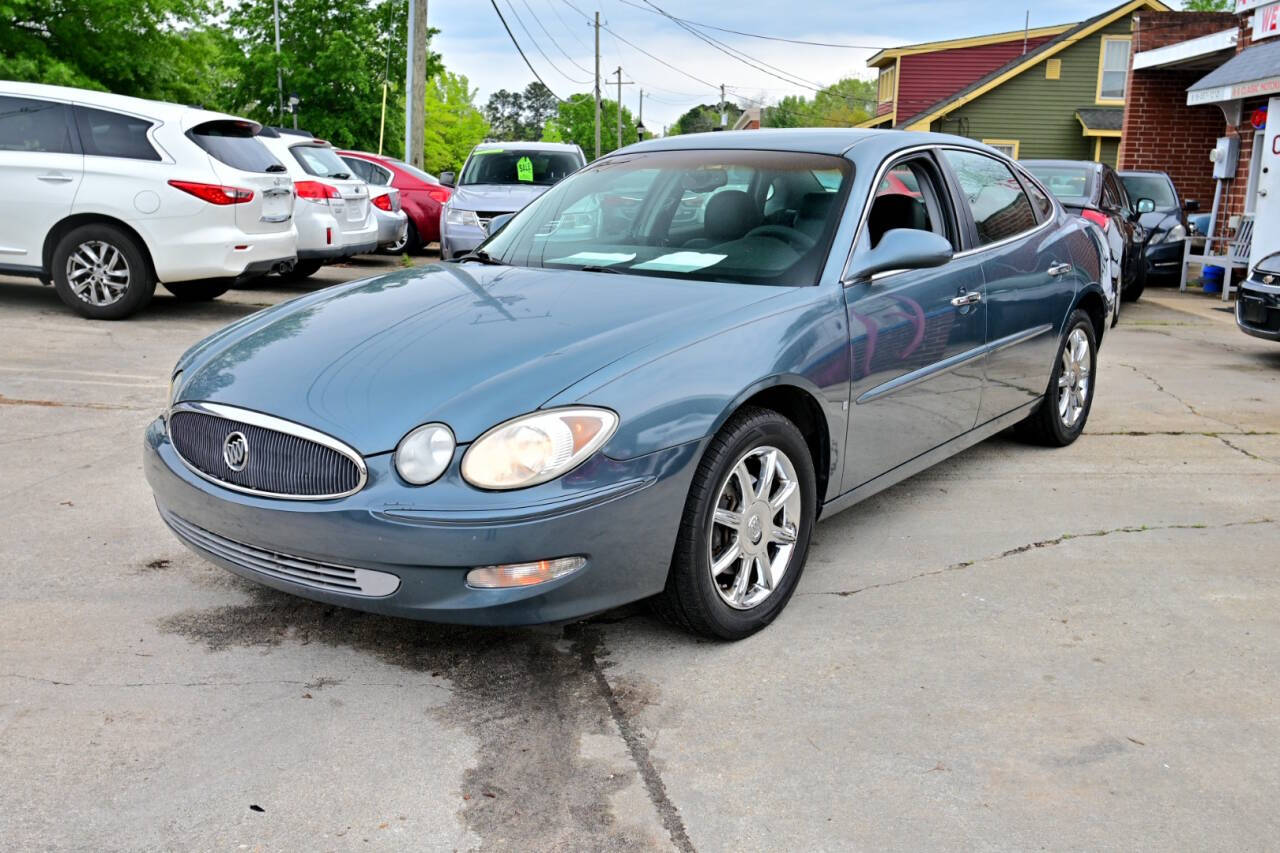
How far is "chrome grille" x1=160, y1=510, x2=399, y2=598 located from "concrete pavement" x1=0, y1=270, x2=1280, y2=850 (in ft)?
0.98

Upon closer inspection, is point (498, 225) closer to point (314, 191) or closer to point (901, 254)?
point (901, 254)

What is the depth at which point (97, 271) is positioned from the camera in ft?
31.4

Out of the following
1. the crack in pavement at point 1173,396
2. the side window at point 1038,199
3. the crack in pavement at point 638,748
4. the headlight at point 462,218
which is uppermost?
the side window at point 1038,199

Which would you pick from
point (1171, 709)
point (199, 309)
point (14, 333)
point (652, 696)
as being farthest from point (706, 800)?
point (199, 309)

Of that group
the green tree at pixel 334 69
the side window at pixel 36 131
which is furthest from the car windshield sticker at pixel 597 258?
the green tree at pixel 334 69

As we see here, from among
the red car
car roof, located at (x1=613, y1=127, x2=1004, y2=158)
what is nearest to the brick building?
the red car

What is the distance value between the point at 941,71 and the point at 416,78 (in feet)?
88.4

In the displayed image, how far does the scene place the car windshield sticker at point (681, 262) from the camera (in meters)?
4.22

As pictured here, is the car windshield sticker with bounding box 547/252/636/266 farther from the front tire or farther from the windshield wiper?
the front tire

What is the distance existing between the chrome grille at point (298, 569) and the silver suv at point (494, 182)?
9993mm

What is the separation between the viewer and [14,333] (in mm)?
8938

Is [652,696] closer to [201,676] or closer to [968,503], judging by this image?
[201,676]

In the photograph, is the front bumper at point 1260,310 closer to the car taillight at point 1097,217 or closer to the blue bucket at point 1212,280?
the car taillight at point 1097,217

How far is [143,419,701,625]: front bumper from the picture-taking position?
309cm
